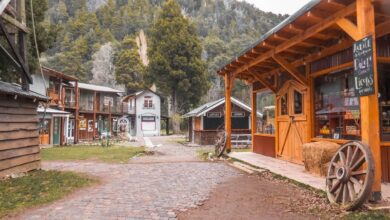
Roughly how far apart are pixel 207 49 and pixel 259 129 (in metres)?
52.1

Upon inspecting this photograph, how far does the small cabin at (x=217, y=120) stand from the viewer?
78.3 feet

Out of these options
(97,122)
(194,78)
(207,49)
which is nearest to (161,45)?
(194,78)

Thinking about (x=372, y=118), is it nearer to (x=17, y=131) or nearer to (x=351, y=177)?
(x=351, y=177)

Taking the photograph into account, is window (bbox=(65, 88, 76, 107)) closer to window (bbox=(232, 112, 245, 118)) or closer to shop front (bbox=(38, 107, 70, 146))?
shop front (bbox=(38, 107, 70, 146))

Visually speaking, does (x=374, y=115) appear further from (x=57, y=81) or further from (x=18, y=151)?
(x=57, y=81)

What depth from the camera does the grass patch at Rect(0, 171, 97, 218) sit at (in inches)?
213

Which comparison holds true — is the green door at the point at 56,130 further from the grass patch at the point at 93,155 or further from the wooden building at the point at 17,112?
the wooden building at the point at 17,112

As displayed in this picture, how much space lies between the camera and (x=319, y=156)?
7113mm

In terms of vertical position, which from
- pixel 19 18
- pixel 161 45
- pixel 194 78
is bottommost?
pixel 19 18

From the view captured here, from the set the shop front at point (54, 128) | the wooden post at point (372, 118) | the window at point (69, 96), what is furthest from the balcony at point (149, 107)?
the wooden post at point (372, 118)

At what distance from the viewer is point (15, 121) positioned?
848cm

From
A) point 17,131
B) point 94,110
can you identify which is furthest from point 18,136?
point 94,110

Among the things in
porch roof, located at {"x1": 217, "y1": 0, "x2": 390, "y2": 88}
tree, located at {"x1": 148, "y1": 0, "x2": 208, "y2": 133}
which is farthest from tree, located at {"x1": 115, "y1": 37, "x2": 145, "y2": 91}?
porch roof, located at {"x1": 217, "y1": 0, "x2": 390, "y2": 88}

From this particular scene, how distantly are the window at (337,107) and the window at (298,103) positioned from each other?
2.41 feet
